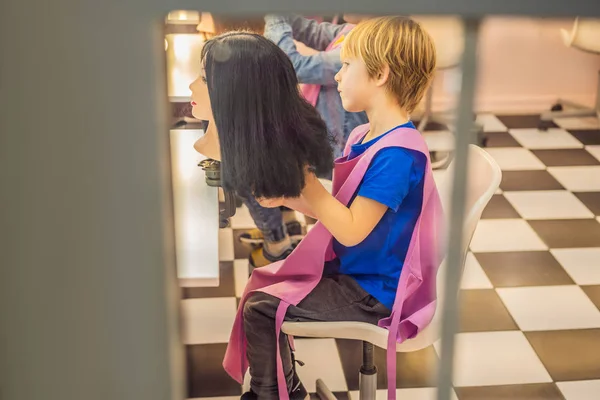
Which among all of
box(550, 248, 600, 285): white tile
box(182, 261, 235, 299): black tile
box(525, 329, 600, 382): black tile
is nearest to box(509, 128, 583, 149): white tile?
box(550, 248, 600, 285): white tile

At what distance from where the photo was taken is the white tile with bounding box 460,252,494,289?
115 inches

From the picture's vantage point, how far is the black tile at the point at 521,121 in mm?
4477

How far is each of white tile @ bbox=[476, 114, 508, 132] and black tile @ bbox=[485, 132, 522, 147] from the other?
0.05m

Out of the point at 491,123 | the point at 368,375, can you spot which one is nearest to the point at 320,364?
the point at 368,375

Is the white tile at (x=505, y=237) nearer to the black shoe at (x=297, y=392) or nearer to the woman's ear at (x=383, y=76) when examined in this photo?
the black shoe at (x=297, y=392)

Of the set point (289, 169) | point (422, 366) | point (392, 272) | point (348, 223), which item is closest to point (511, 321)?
point (422, 366)

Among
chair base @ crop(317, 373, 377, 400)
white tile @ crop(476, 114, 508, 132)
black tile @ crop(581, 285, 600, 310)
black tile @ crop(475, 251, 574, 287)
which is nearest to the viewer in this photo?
chair base @ crop(317, 373, 377, 400)

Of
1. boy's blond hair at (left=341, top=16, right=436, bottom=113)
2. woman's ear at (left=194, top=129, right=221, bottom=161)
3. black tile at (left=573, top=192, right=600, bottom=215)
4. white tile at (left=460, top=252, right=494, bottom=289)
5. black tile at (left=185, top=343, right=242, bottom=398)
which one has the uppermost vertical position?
boy's blond hair at (left=341, top=16, right=436, bottom=113)

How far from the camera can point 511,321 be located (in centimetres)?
271

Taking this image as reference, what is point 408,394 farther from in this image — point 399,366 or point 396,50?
point 396,50

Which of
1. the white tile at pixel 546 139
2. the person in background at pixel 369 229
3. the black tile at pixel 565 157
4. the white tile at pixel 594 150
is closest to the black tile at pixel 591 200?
the black tile at pixel 565 157

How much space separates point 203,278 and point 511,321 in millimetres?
1353

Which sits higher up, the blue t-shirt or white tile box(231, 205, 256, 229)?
the blue t-shirt

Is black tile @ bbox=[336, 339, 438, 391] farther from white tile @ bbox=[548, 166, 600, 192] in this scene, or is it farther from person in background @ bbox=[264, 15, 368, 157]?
white tile @ bbox=[548, 166, 600, 192]
